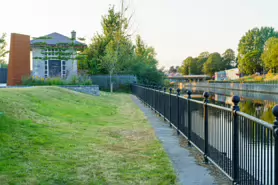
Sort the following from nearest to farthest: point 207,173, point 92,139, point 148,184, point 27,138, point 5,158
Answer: point 148,184
point 207,173
point 5,158
point 27,138
point 92,139

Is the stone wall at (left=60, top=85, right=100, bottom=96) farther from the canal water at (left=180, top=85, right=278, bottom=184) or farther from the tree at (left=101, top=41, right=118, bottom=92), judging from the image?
the canal water at (left=180, top=85, right=278, bottom=184)

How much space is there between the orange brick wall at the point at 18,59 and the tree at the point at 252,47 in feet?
221

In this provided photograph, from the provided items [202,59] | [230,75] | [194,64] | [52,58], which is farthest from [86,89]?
[194,64]

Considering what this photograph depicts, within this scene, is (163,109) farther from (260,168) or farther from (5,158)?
(260,168)

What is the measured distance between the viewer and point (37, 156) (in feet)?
21.4

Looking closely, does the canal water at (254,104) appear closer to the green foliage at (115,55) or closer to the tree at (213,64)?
the green foliage at (115,55)

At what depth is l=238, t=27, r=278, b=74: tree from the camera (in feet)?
278

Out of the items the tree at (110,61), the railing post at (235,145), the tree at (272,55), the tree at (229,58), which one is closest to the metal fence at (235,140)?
the railing post at (235,145)

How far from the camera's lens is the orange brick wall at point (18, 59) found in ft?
83.2

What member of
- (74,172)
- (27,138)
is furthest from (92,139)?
(74,172)

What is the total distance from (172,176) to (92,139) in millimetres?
3469

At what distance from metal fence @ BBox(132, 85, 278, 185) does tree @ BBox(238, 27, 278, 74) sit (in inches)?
3190

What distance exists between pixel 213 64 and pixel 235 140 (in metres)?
128

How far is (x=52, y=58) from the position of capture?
33844 millimetres
